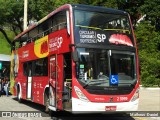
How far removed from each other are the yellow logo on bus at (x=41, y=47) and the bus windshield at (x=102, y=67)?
3.04m

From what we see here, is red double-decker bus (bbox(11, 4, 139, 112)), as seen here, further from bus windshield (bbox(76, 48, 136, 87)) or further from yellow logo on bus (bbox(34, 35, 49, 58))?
yellow logo on bus (bbox(34, 35, 49, 58))

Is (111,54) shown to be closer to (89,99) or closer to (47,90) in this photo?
(89,99)

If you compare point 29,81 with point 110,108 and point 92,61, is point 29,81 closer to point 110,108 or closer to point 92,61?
point 92,61

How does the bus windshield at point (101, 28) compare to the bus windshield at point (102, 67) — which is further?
the bus windshield at point (101, 28)

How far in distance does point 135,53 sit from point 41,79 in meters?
4.52

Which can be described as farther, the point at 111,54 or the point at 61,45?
the point at 61,45

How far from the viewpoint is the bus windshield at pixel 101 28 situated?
11594mm

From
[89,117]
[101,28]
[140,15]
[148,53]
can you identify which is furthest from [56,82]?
[140,15]

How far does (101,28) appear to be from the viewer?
470 inches

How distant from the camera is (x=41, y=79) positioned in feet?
48.6

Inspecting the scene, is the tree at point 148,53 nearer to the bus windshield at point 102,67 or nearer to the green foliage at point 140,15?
the green foliage at point 140,15

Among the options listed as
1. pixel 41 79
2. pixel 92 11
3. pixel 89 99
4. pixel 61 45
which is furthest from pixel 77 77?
pixel 41 79

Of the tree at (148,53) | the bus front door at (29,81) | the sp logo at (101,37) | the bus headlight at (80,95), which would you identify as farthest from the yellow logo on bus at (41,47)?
the tree at (148,53)

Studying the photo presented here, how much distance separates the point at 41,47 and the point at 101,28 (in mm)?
3760
